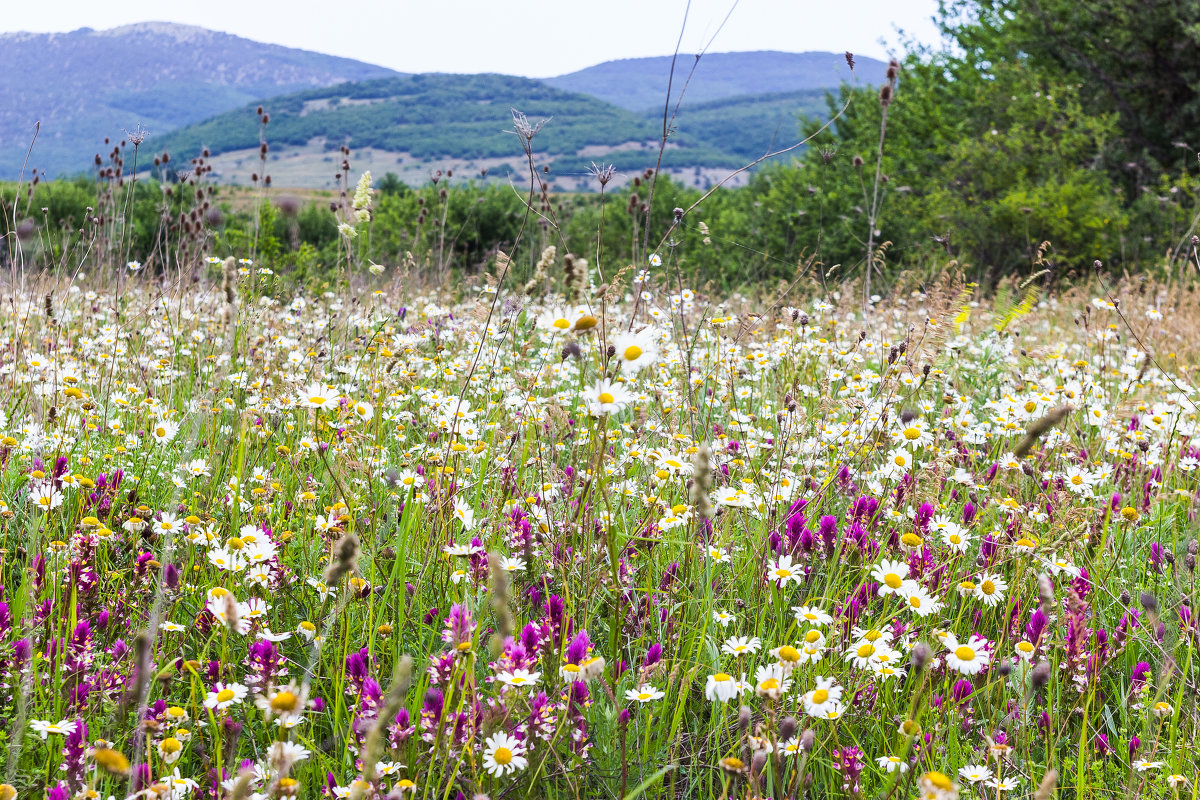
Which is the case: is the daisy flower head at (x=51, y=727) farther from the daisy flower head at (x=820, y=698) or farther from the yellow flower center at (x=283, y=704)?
the daisy flower head at (x=820, y=698)

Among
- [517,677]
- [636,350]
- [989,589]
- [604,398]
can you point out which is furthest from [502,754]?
[989,589]

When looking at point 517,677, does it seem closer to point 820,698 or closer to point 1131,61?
point 820,698

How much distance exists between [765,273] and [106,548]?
11.9 meters

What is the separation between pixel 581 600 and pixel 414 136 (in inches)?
7123

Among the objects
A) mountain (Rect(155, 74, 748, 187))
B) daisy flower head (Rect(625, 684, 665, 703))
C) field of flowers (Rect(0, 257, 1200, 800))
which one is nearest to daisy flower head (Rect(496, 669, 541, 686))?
field of flowers (Rect(0, 257, 1200, 800))

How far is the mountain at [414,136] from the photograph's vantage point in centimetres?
14550

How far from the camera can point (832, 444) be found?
2.76 meters

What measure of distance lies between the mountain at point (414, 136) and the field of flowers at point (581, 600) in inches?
5338

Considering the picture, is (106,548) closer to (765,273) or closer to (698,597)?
(698,597)

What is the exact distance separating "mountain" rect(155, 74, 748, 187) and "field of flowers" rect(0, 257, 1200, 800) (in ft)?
445

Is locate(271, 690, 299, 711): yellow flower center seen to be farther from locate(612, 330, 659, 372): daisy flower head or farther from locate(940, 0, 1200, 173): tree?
locate(940, 0, 1200, 173): tree

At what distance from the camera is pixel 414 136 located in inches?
6658

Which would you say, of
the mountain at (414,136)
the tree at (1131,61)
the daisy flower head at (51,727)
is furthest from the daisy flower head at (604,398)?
the mountain at (414,136)

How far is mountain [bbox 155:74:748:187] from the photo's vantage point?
146 meters
